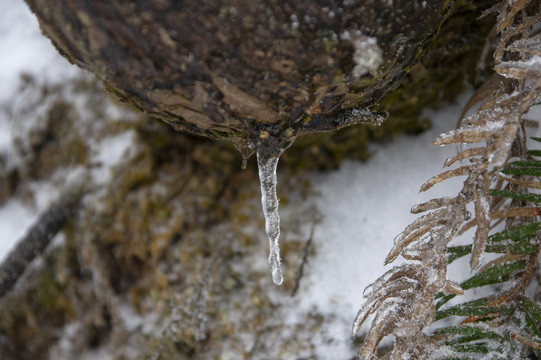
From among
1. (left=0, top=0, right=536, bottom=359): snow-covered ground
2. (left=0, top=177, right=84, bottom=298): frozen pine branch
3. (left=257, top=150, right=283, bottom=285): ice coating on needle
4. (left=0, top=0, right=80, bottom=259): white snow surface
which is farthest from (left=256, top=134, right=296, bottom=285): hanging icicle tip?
(left=0, top=0, right=80, bottom=259): white snow surface

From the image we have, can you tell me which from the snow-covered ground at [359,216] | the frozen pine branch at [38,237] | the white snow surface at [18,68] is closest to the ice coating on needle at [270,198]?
the snow-covered ground at [359,216]

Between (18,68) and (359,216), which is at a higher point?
(18,68)

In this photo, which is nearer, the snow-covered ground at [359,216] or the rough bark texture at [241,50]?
the rough bark texture at [241,50]

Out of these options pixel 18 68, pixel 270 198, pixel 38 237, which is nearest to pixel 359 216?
pixel 270 198

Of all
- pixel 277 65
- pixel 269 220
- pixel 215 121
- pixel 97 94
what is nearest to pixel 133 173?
pixel 97 94

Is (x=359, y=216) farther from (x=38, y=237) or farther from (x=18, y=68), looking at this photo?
(x=18, y=68)

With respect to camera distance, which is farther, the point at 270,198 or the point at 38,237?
the point at 38,237

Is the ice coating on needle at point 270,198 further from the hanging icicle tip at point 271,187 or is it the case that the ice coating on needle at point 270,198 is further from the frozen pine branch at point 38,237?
the frozen pine branch at point 38,237
